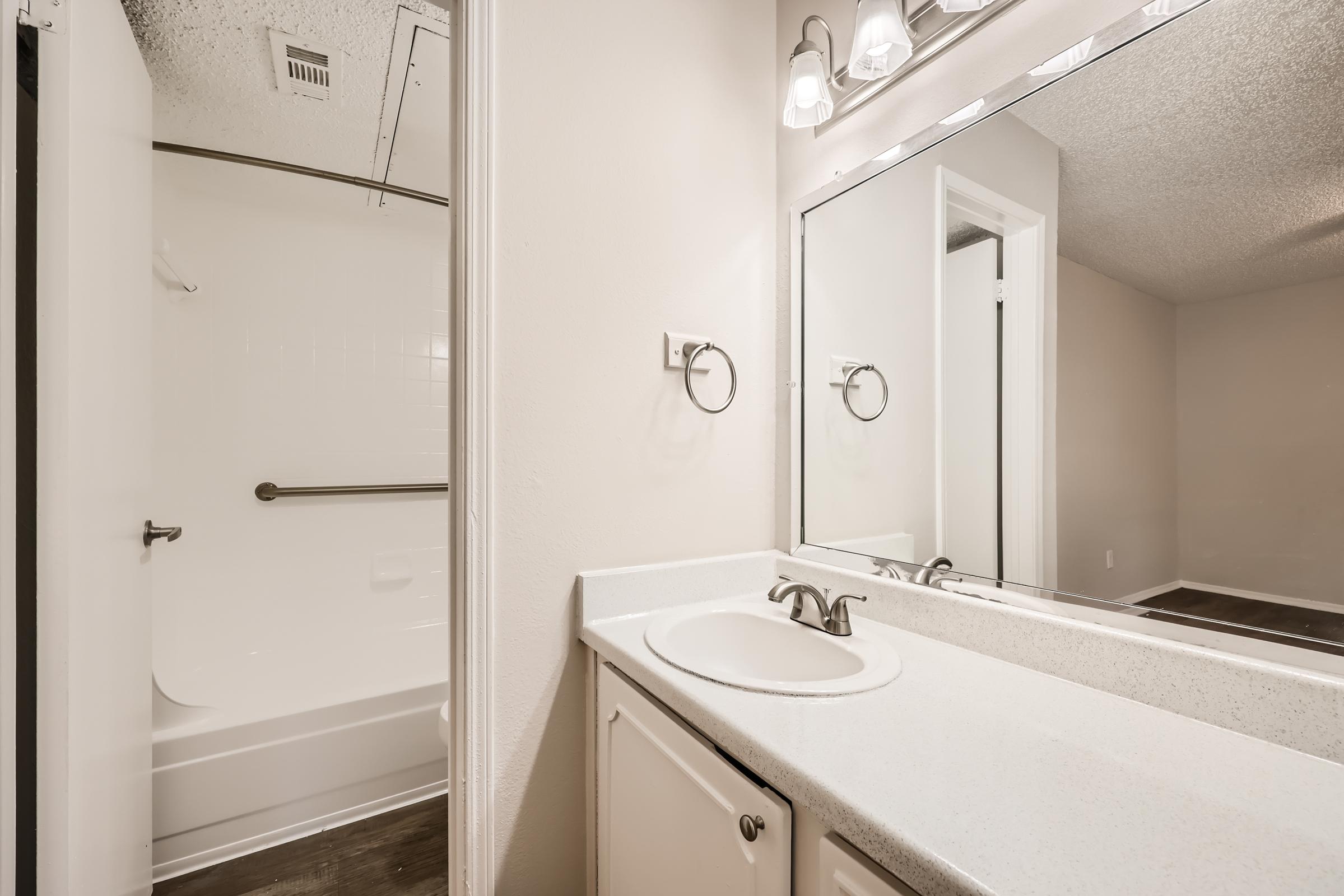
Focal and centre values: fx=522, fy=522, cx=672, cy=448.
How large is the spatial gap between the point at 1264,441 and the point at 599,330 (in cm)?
103

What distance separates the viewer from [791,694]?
2.36 ft

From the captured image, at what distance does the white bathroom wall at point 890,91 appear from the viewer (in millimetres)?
821

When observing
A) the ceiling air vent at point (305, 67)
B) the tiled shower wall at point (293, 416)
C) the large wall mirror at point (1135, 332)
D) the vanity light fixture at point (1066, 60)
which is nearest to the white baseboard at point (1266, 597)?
the large wall mirror at point (1135, 332)

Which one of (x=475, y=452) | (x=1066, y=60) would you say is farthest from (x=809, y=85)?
(x=475, y=452)

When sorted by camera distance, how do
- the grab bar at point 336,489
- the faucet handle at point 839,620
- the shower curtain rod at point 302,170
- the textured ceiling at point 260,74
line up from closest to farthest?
the faucet handle at point 839,620
the textured ceiling at point 260,74
the shower curtain rod at point 302,170
the grab bar at point 336,489

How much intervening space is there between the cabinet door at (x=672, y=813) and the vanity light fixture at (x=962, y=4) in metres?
1.21

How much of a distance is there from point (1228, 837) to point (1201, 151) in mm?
795

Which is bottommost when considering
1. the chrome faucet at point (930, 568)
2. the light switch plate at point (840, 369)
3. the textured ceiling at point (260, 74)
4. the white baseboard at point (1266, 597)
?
the chrome faucet at point (930, 568)

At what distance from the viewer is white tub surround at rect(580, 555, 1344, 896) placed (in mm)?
415

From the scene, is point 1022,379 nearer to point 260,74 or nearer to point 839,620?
point 839,620

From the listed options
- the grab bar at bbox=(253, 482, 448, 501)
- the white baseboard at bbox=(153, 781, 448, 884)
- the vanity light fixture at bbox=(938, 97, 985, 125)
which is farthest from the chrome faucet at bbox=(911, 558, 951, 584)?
the grab bar at bbox=(253, 482, 448, 501)

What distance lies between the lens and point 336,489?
2.03m

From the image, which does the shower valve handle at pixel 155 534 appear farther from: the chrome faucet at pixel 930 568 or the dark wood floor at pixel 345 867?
the chrome faucet at pixel 930 568

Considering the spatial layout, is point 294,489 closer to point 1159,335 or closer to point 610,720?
point 610,720
